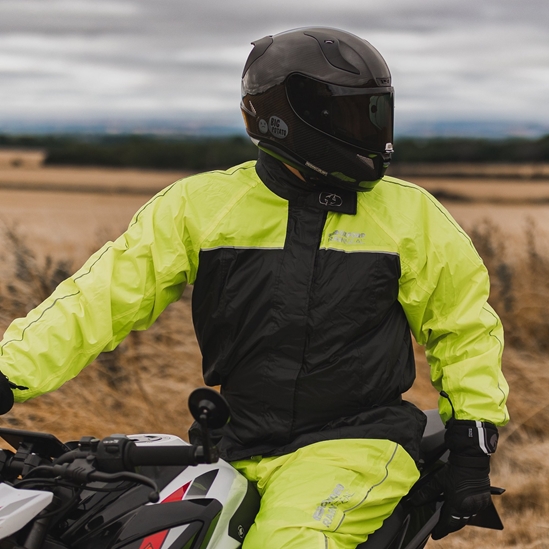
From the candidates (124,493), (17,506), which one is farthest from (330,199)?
(17,506)

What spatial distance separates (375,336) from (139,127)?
9097 mm

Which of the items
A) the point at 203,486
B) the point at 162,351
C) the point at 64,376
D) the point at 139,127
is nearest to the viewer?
the point at 203,486

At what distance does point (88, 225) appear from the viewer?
6957mm

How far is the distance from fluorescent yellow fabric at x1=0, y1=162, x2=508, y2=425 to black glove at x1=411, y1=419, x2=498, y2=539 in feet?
0.18

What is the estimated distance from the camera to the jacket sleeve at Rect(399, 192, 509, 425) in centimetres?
271

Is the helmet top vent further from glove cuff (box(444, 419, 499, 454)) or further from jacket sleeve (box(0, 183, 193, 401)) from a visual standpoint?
glove cuff (box(444, 419, 499, 454))

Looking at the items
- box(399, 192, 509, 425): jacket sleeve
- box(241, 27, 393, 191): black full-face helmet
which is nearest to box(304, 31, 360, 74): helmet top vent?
box(241, 27, 393, 191): black full-face helmet

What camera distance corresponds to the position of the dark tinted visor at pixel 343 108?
265cm

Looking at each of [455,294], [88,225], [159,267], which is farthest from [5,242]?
[455,294]

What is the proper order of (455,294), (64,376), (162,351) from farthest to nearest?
(162,351) → (455,294) → (64,376)

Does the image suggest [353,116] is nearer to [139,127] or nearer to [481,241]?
[481,241]

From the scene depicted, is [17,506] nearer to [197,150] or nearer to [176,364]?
[176,364]

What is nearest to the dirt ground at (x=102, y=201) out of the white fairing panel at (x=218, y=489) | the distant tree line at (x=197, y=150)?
the distant tree line at (x=197, y=150)

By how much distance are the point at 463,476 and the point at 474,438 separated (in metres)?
0.14
